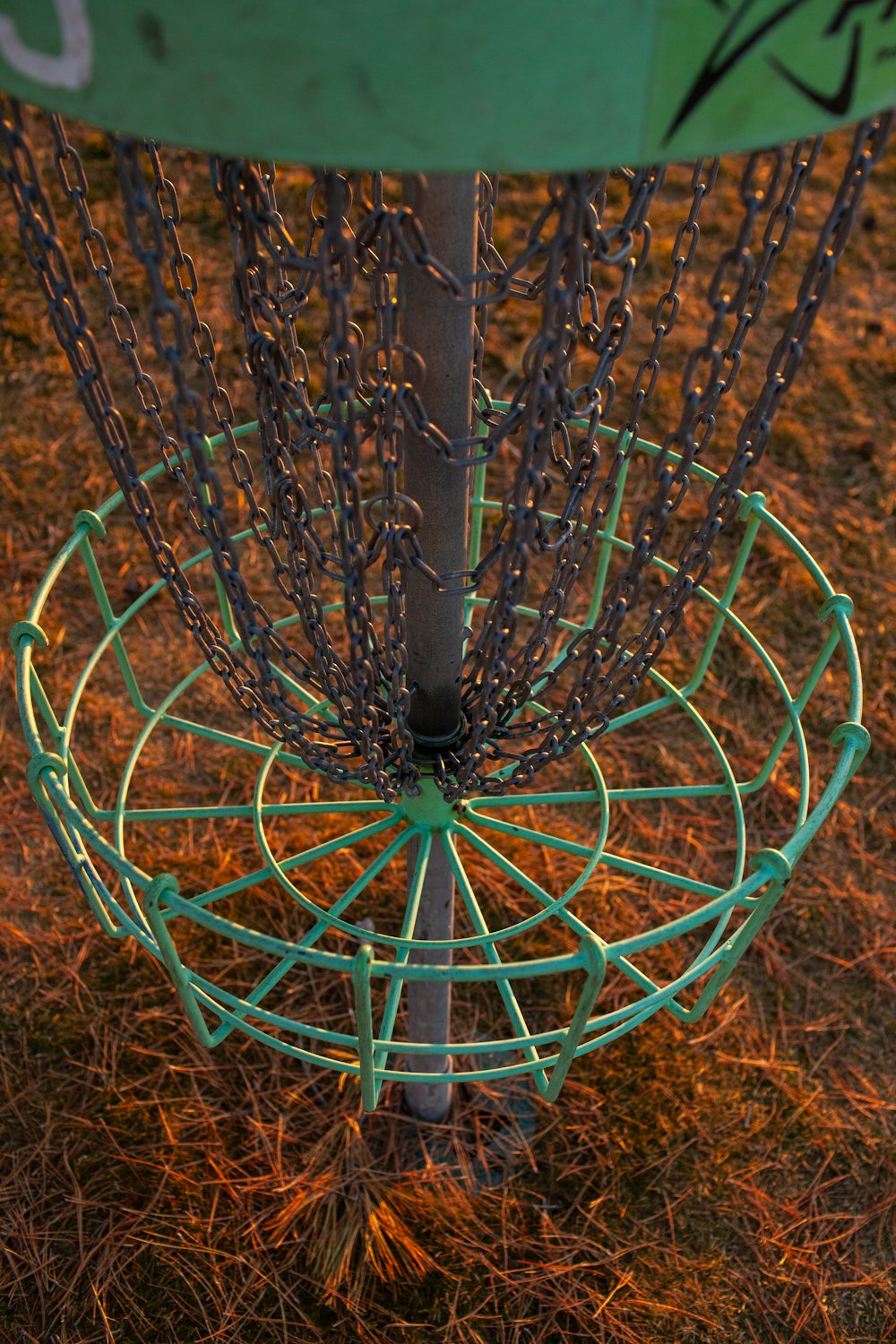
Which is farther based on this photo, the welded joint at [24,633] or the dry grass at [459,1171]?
the dry grass at [459,1171]

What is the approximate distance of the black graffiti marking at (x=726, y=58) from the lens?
76 cm

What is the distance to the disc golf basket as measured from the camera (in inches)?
29.7

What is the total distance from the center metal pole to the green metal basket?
0.28 feet

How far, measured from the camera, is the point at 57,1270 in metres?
1.81

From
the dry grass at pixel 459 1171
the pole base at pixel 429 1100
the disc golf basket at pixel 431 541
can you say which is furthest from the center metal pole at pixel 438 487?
the dry grass at pixel 459 1171

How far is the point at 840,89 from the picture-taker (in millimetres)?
818

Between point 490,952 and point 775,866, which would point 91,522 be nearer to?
point 490,952

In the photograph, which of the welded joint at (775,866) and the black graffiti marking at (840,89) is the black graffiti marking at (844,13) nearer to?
the black graffiti marking at (840,89)

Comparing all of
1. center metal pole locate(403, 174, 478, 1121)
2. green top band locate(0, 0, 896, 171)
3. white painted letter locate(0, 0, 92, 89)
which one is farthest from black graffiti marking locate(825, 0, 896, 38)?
white painted letter locate(0, 0, 92, 89)

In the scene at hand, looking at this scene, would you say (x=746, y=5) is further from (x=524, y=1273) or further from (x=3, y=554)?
(x=3, y=554)

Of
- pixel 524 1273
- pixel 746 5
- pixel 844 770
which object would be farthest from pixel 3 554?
pixel 746 5

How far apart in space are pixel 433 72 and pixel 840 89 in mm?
310

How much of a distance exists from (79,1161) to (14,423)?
210 cm

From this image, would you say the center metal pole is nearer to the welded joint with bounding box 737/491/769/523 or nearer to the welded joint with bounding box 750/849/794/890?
the welded joint with bounding box 750/849/794/890
